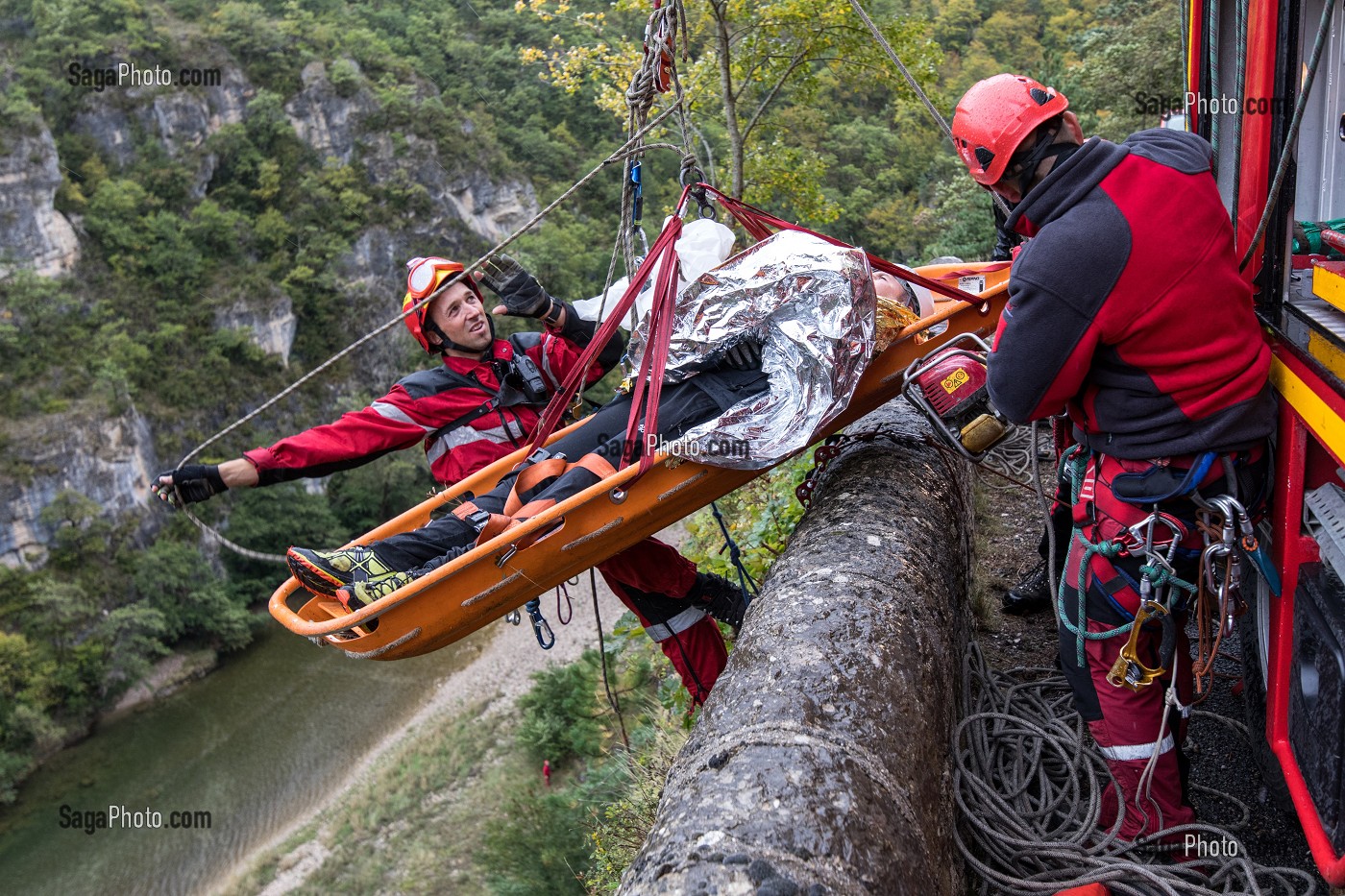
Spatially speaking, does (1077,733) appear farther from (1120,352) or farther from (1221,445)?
(1120,352)

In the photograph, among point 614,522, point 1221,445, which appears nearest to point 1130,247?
point 1221,445

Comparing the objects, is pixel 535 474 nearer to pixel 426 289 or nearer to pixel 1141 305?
pixel 426 289

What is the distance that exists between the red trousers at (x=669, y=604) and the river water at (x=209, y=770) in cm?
1502

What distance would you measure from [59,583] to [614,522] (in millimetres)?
29731

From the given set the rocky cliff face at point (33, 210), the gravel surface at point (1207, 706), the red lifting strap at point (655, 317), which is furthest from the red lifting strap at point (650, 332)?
the rocky cliff face at point (33, 210)

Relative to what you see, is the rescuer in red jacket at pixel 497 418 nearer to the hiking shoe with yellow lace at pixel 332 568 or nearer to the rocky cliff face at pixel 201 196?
the hiking shoe with yellow lace at pixel 332 568

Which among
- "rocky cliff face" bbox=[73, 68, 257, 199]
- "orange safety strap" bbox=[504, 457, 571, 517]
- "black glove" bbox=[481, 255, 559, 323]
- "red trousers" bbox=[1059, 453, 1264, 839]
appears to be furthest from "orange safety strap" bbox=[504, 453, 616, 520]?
"rocky cliff face" bbox=[73, 68, 257, 199]

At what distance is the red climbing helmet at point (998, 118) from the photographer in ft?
6.85

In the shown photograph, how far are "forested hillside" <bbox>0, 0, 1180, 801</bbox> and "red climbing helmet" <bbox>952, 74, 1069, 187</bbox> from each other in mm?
12101

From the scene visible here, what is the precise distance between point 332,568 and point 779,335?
1568mm

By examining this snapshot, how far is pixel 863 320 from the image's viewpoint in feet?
9.89

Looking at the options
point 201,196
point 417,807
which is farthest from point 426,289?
point 201,196

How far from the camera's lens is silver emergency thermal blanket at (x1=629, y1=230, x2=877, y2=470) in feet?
9.35

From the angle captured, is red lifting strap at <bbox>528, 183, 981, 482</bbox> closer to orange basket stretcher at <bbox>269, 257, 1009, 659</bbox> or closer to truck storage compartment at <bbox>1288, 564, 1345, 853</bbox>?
orange basket stretcher at <bbox>269, 257, 1009, 659</bbox>
